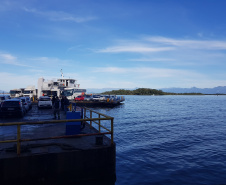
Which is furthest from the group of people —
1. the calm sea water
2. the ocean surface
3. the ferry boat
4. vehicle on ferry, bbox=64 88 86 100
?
vehicle on ferry, bbox=64 88 86 100

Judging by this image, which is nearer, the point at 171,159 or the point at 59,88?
the point at 171,159

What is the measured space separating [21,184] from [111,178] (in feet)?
11.6

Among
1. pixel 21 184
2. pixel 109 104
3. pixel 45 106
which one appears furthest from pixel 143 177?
pixel 109 104

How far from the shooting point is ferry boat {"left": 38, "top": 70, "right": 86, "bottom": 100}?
45469 millimetres

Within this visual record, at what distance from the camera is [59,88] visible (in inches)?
1999

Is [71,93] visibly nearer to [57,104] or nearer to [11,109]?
[11,109]

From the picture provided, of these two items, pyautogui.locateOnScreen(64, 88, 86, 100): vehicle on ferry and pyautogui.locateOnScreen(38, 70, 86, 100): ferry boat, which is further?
pyautogui.locateOnScreen(64, 88, 86, 100): vehicle on ferry

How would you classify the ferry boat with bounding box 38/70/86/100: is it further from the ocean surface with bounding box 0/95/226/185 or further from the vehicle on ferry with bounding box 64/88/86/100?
the ocean surface with bounding box 0/95/226/185

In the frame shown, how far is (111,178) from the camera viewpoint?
8.52 meters

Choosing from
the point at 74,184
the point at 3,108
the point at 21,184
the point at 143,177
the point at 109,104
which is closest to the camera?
the point at 21,184

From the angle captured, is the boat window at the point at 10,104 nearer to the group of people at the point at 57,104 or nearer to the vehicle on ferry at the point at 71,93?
the group of people at the point at 57,104

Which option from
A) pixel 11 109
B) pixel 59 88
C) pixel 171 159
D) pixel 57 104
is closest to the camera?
pixel 171 159

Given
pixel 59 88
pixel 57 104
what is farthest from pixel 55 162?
pixel 59 88

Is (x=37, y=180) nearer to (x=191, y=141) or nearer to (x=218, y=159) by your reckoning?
(x=218, y=159)
